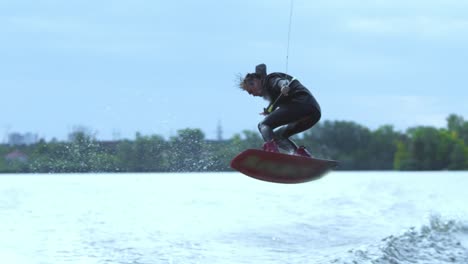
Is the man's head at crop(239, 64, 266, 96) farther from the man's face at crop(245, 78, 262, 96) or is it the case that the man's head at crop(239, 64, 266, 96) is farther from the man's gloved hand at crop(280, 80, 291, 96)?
the man's gloved hand at crop(280, 80, 291, 96)

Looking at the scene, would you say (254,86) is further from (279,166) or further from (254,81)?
(279,166)

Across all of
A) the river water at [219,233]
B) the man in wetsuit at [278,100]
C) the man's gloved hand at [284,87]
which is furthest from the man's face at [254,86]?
the river water at [219,233]

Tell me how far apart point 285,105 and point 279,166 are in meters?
1.18

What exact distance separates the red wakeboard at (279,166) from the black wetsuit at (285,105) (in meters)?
0.42

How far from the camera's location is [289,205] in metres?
58.4

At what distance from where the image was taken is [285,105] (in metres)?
17.5

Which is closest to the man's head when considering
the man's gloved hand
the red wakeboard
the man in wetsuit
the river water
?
the man in wetsuit

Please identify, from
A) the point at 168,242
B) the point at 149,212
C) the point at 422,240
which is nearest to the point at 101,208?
the point at 149,212

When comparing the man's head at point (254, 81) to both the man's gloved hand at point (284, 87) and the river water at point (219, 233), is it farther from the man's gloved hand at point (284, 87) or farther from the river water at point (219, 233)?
the river water at point (219, 233)

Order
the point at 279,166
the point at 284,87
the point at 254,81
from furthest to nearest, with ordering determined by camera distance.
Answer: the point at 279,166 < the point at 254,81 < the point at 284,87

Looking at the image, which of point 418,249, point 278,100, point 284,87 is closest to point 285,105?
point 278,100

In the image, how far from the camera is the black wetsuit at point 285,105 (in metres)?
17.4

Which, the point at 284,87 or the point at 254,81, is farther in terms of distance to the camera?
the point at 254,81

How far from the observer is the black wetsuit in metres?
17.4
